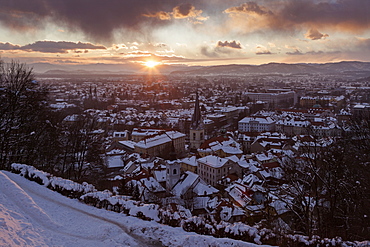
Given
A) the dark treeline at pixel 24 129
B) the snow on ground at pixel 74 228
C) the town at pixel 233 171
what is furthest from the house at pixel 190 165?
the snow on ground at pixel 74 228

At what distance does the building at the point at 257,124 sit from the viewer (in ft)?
164

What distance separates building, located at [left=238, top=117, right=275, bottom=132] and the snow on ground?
149 feet

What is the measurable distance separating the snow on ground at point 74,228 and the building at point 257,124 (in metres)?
45.3

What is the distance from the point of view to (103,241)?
537 cm

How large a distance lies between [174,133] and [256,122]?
18265mm

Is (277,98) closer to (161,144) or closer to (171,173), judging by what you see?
(161,144)

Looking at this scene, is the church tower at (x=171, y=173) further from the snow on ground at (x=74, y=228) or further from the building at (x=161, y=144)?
the building at (x=161, y=144)

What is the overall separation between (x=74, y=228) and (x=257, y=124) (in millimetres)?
46887

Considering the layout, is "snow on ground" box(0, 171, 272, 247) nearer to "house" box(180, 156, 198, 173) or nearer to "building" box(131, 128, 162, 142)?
"house" box(180, 156, 198, 173)

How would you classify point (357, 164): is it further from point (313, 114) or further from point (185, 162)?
point (313, 114)

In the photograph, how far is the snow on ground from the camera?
513 cm

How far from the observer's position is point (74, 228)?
5840 mm

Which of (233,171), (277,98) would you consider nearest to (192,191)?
(233,171)

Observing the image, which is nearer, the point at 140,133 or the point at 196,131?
the point at 196,131
